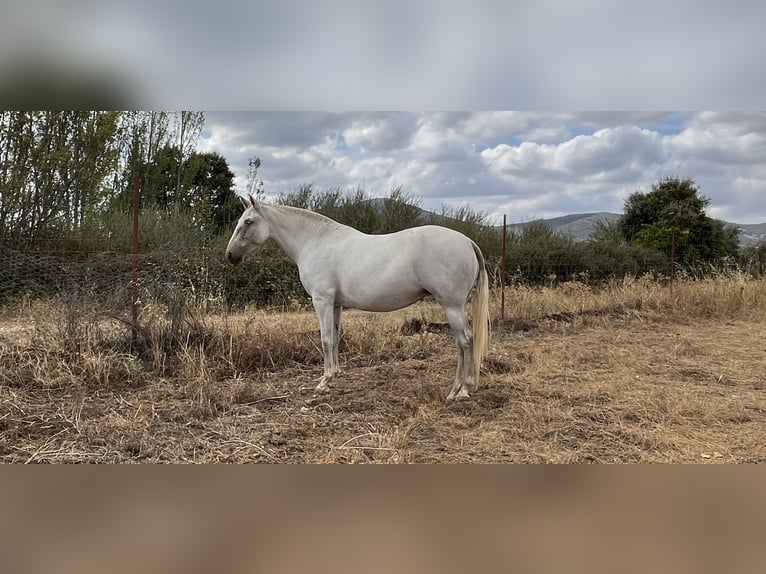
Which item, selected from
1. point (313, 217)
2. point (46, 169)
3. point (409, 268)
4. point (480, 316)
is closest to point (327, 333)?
point (409, 268)

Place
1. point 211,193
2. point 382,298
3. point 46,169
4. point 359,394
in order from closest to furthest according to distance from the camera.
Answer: point 382,298 < point 359,394 < point 46,169 < point 211,193

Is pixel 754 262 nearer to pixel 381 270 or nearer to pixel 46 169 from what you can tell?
pixel 381 270

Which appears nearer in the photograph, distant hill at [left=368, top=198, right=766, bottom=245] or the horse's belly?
the horse's belly

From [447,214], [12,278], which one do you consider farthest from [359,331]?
[447,214]

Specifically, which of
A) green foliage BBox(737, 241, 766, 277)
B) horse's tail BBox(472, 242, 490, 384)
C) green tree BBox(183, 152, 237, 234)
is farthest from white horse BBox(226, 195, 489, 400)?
green foliage BBox(737, 241, 766, 277)

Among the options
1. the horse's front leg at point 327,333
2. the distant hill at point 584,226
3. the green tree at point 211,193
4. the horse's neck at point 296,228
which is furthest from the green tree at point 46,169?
the distant hill at point 584,226

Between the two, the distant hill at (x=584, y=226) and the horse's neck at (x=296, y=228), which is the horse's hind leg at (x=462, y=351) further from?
the distant hill at (x=584, y=226)

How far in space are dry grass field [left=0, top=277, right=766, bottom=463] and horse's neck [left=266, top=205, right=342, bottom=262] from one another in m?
1.24

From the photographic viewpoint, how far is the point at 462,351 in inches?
167

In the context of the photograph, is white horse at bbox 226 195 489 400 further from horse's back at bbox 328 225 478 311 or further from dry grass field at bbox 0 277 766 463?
dry grass field at bbox 0 277 766 463

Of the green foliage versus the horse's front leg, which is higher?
the green foliage

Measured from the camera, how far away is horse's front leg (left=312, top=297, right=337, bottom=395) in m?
4.34

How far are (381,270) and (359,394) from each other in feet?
3.51

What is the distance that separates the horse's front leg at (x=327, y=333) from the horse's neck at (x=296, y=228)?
527mm
